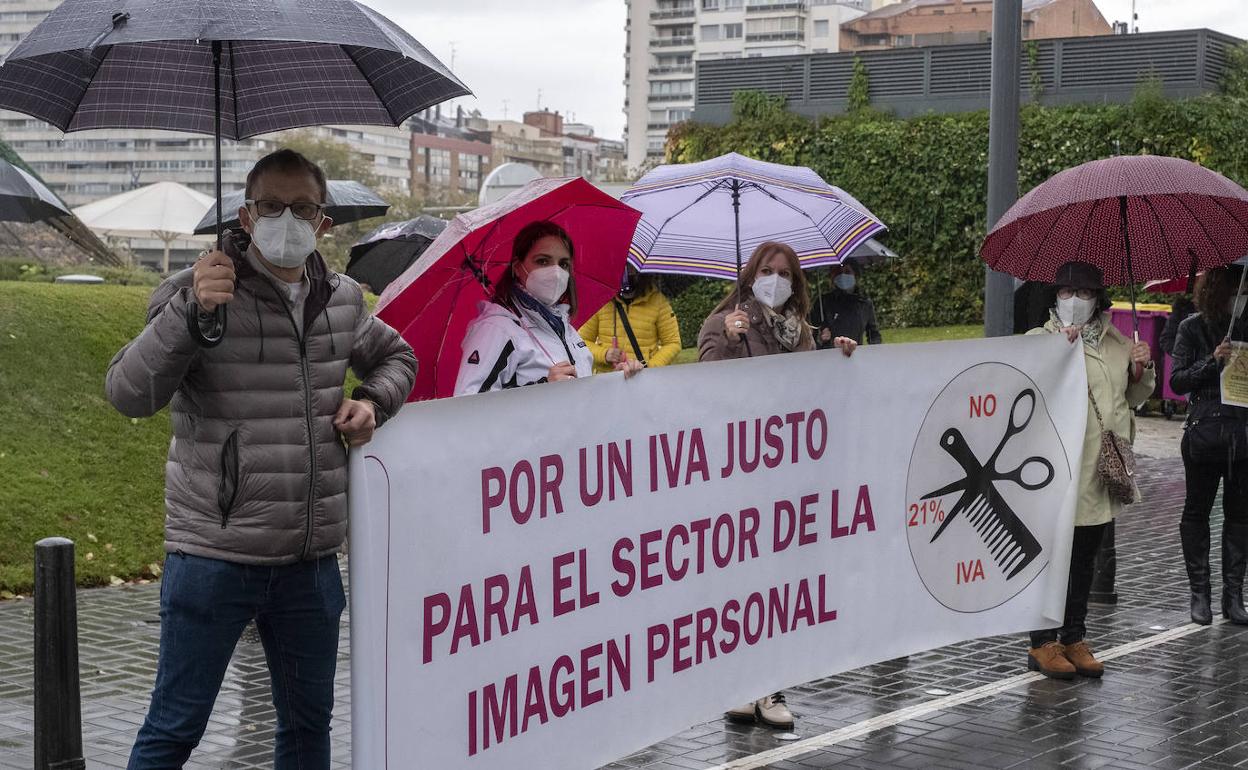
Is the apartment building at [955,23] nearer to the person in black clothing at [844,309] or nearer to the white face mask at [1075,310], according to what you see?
the person in black clothing at [844,309]

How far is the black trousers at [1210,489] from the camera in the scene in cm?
841

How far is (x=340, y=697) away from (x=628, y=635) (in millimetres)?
2168

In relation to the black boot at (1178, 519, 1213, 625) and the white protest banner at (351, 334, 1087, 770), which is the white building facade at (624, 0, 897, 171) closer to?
the black boot at (1178, 519, 1213, 625)

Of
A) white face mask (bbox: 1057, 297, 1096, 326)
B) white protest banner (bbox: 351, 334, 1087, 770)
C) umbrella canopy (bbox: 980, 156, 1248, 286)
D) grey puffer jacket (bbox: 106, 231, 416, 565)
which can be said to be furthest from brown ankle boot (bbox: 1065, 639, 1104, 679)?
grey puffer jacket (bbox: 106, 231, 416, 565)

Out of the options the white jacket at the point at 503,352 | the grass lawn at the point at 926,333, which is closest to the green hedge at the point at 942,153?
the grass lawn at the point at 926,333

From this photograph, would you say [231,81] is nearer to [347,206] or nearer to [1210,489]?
[347,206]

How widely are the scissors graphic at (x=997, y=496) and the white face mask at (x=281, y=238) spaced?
3360mm

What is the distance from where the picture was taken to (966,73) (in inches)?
1134

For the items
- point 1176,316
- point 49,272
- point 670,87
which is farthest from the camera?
point 670,87

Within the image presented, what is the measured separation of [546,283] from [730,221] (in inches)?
118

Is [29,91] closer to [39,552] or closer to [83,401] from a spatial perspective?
[39,552]

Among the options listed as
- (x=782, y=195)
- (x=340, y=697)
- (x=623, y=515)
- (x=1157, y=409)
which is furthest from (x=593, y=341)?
(x=1157, y=409)

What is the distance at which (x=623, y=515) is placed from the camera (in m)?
5.18

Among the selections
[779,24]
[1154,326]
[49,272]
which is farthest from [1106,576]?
[779,24]
